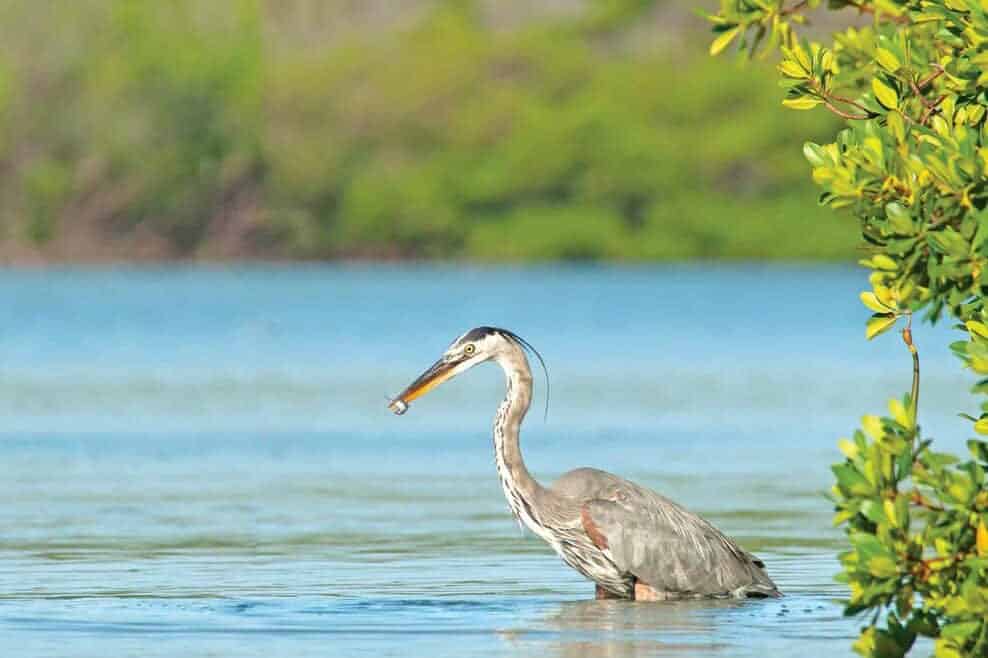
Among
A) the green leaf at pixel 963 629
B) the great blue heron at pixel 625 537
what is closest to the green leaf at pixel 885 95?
the green leaf at pixel 963 629

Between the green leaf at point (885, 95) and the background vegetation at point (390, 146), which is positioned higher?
the background vegetation at point (390, 146)

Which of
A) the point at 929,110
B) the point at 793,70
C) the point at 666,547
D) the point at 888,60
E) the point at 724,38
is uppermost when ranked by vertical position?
the point at 724,38

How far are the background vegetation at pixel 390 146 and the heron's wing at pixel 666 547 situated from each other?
89.1 m

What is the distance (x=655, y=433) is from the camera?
80.0 feet

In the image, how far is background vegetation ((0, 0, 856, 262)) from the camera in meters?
106

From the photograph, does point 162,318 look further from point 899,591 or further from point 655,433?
point 899,591

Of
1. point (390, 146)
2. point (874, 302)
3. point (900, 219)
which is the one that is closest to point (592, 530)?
point (874, 302)

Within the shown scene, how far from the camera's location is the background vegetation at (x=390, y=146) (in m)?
106

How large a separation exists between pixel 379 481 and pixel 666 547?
7.31 m

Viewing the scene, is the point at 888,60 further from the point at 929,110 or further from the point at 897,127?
the point at 897,127

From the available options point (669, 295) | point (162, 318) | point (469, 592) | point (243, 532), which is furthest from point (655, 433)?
point (669, 295)

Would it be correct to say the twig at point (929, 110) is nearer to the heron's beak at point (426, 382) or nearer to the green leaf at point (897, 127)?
the green leaf at point (897, 127)

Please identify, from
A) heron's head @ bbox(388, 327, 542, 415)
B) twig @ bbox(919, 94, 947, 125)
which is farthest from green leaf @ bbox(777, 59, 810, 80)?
heron's head @ bbox(388, 327, 542, 415)

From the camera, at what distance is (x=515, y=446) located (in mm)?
13242
